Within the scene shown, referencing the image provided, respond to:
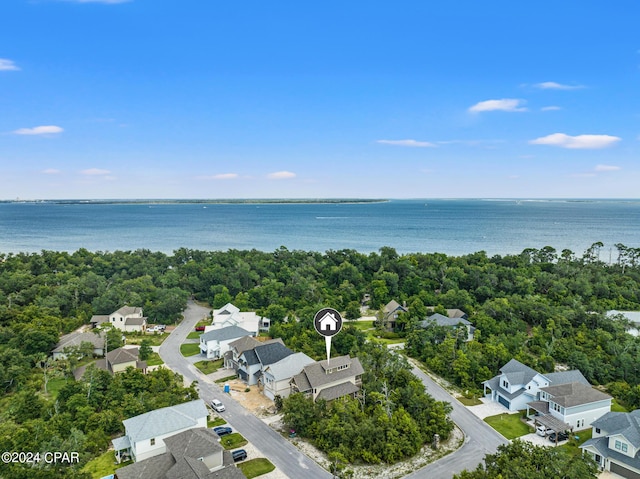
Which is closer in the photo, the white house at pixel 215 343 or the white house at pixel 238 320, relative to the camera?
the white house at pixel 215 343

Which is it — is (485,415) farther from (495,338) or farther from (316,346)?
(316,346)

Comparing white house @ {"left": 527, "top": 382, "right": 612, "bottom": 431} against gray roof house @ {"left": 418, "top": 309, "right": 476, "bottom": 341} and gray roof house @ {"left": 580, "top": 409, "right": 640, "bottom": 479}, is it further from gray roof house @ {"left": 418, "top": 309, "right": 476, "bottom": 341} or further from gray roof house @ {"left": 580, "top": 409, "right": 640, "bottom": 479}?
gray roof house @ {"left": 418, "top": 309, "right": 476, "bottom": 341}

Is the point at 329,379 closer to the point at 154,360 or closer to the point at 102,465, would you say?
the point at 102,465

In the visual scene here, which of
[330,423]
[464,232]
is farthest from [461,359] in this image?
[464,232]

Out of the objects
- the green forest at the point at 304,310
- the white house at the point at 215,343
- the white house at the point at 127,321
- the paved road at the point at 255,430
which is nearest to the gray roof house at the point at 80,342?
the green forest at the point at 304,310

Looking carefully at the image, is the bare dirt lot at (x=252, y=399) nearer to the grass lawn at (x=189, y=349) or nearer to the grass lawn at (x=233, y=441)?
the grass lawn at (x=233, y=441)

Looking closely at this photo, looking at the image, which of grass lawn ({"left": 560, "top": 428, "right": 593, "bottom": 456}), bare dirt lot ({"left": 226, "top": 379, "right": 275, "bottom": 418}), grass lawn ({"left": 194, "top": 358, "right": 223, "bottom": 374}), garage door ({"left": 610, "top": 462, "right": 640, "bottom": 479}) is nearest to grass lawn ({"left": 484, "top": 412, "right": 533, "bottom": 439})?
grass lawn ({"left": 560, "top": 428, "right": 593, "bottom": 456})
